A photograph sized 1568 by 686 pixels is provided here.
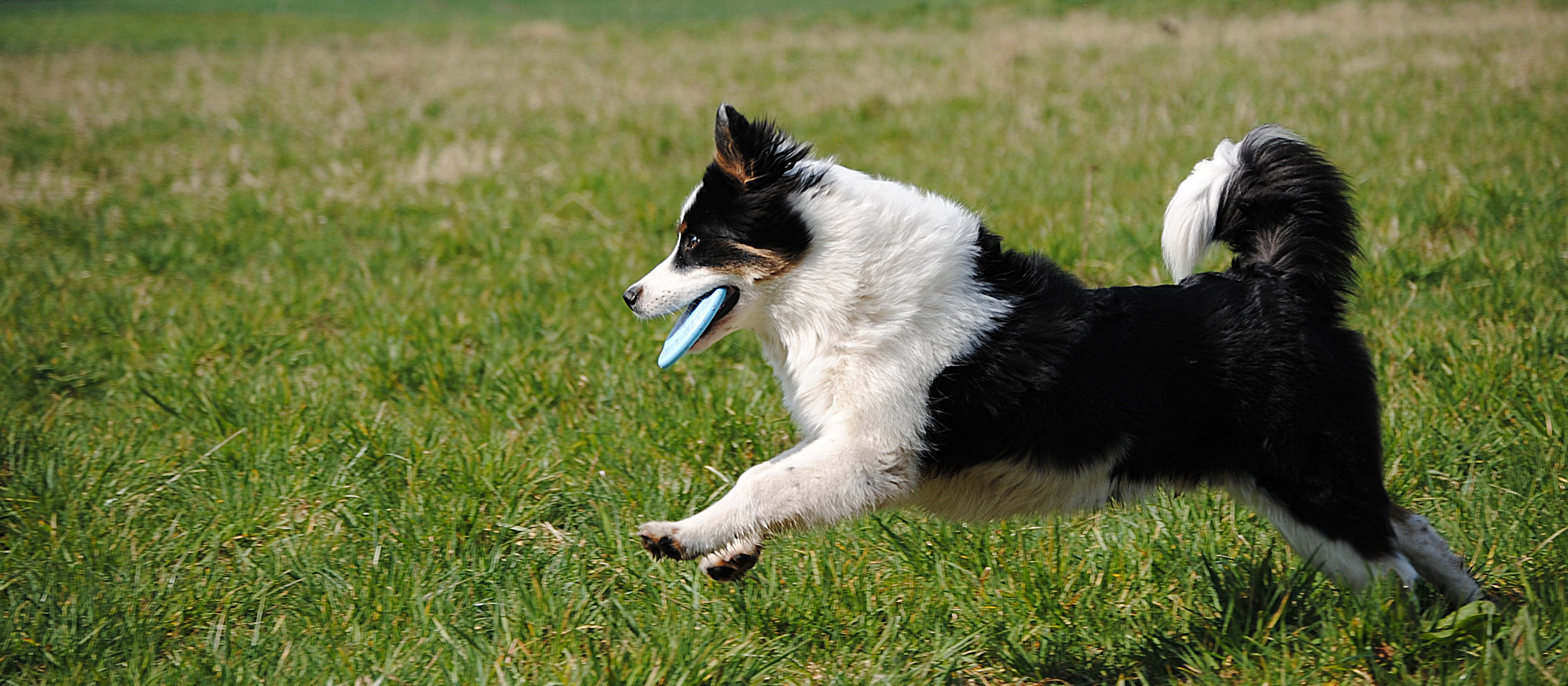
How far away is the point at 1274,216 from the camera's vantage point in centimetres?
296

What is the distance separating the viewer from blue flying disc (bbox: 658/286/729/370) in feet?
9.32

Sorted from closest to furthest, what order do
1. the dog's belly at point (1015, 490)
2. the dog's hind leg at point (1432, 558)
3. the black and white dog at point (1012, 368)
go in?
the black and white dog at point (1012, 368), the dog's belly at point (1015, 490), the dog's hind leg at point (1432, 558)

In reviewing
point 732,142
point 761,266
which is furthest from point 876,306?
point 732,142

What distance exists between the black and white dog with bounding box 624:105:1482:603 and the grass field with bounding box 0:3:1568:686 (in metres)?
0.31

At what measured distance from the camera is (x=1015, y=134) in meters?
8.86

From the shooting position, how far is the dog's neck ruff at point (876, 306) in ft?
8.66

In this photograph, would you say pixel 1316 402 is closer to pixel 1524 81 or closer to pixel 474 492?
pixel 474 492

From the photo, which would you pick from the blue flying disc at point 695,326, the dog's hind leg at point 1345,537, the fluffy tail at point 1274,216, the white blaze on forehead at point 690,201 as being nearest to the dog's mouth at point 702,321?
the blue flying disc at point 695,326

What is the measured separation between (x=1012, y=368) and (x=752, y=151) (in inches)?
34.5

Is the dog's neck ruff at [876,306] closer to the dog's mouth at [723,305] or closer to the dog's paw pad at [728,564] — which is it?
the dog's mouth at [723,305]

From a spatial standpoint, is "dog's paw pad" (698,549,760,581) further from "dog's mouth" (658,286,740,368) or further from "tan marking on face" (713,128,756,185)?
"tan marking on face" (713,128,756,185)

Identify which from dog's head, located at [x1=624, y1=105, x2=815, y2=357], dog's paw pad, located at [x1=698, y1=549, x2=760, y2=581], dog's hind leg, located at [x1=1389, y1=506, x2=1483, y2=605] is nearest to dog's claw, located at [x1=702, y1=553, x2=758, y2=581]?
dog's paw pad, located at [x1=698, y1=549, x2=760, y2=581]

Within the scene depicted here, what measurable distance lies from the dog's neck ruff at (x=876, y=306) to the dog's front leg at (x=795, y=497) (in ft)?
0.20

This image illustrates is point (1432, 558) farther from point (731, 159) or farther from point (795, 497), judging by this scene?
point (731, 159)
